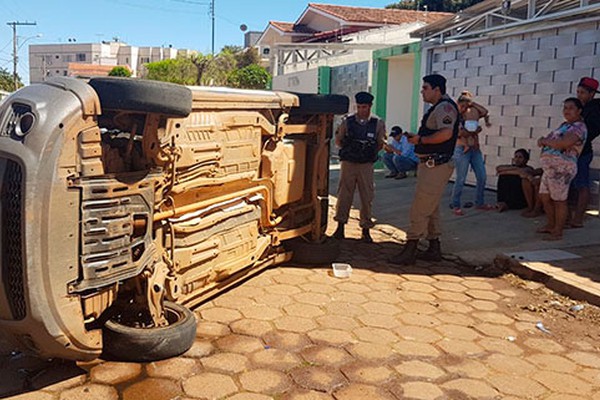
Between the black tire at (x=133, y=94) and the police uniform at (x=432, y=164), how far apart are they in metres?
3.04

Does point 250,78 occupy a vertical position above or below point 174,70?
below

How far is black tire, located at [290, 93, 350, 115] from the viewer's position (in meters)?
5.07

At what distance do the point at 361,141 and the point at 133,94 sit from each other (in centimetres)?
374

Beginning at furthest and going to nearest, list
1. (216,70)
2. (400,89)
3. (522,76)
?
(216,70) → (400,89) → (522,76)

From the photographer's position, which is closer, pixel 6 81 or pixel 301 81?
pixel 301 81

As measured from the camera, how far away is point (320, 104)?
17.0ft

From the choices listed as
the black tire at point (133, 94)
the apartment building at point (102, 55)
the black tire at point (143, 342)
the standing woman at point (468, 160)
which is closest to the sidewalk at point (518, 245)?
the standing woman at point (468, 160)

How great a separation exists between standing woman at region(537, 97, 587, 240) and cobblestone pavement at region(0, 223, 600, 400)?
59.1 inches

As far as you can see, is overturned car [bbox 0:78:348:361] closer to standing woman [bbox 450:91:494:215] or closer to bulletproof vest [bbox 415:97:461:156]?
Result: bulletproof vest [bbox 415:97:461:156]

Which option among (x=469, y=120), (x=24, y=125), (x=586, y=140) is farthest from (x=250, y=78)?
(x=24, y=125)

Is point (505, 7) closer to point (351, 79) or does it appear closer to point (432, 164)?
point (432, 164)

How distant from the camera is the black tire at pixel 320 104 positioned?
5.07 metres

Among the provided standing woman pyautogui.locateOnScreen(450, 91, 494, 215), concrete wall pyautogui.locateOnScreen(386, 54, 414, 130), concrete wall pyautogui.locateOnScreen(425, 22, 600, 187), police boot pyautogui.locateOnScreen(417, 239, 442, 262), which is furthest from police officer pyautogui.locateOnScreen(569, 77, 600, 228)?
concrete wall pyautogui.locateOnScreen(386, 54, 414, 130)

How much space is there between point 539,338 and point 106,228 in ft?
9.47
